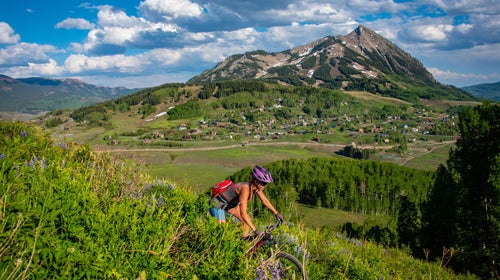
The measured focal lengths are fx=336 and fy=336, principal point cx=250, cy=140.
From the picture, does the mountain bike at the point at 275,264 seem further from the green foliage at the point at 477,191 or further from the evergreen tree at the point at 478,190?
the evergreen tree at the point at 478,190

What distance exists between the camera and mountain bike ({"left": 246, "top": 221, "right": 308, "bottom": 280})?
4.65 m

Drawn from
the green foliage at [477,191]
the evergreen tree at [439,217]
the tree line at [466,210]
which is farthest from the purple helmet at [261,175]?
the evergreen tree at [439,217]

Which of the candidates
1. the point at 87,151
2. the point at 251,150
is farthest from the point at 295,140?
the point at 87,151

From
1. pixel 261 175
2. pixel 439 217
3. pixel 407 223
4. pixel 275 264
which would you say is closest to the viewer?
pixel 275 264

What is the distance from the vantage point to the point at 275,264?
502 cm

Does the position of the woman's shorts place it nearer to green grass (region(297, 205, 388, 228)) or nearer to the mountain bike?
the mountain bike

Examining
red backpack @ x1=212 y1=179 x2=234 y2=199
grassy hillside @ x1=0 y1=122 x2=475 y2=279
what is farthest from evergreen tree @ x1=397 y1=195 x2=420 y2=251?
grassy hillside @ x1=0 y1=122 x2=475 y2=279

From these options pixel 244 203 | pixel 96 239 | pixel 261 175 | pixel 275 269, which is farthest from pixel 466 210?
pixel 96 239

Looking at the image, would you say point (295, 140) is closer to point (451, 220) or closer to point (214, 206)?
point (451, 220)

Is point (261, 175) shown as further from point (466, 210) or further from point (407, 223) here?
point (407, 223)

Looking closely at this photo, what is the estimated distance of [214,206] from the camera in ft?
22.1

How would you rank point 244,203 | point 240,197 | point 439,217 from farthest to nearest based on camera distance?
point 439,217, point 240,197, point 244,203

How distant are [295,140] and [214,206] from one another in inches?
7474

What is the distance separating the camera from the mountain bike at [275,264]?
465 centimetres
